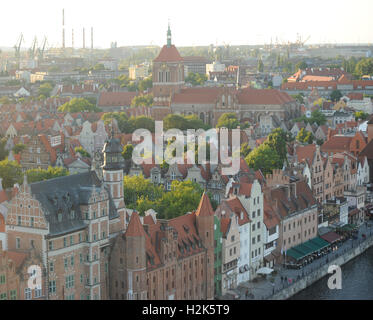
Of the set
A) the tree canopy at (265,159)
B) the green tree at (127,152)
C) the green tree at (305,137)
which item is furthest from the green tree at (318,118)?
Answer: the green tree at (127,152)

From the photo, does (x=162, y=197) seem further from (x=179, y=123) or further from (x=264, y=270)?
(x=179, y=123)

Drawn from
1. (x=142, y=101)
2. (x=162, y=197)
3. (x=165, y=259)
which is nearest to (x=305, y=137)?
(x=162, y=197)

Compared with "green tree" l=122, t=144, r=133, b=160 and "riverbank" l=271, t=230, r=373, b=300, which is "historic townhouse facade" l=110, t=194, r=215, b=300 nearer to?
"riverbank" l=271, t=230, r=373, b=300

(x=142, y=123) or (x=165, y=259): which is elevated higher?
(x=142, y=123)

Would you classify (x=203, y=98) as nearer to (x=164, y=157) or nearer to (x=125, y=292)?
(x=164, y=157)

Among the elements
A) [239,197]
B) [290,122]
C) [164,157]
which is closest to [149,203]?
[239,197]

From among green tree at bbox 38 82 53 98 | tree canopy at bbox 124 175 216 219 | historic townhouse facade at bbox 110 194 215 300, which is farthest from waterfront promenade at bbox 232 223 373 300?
green tree at bbox 38 82 53 98

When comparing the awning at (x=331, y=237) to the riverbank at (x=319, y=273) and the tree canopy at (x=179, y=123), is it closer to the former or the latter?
the riverbank at (x=319, y=273)
